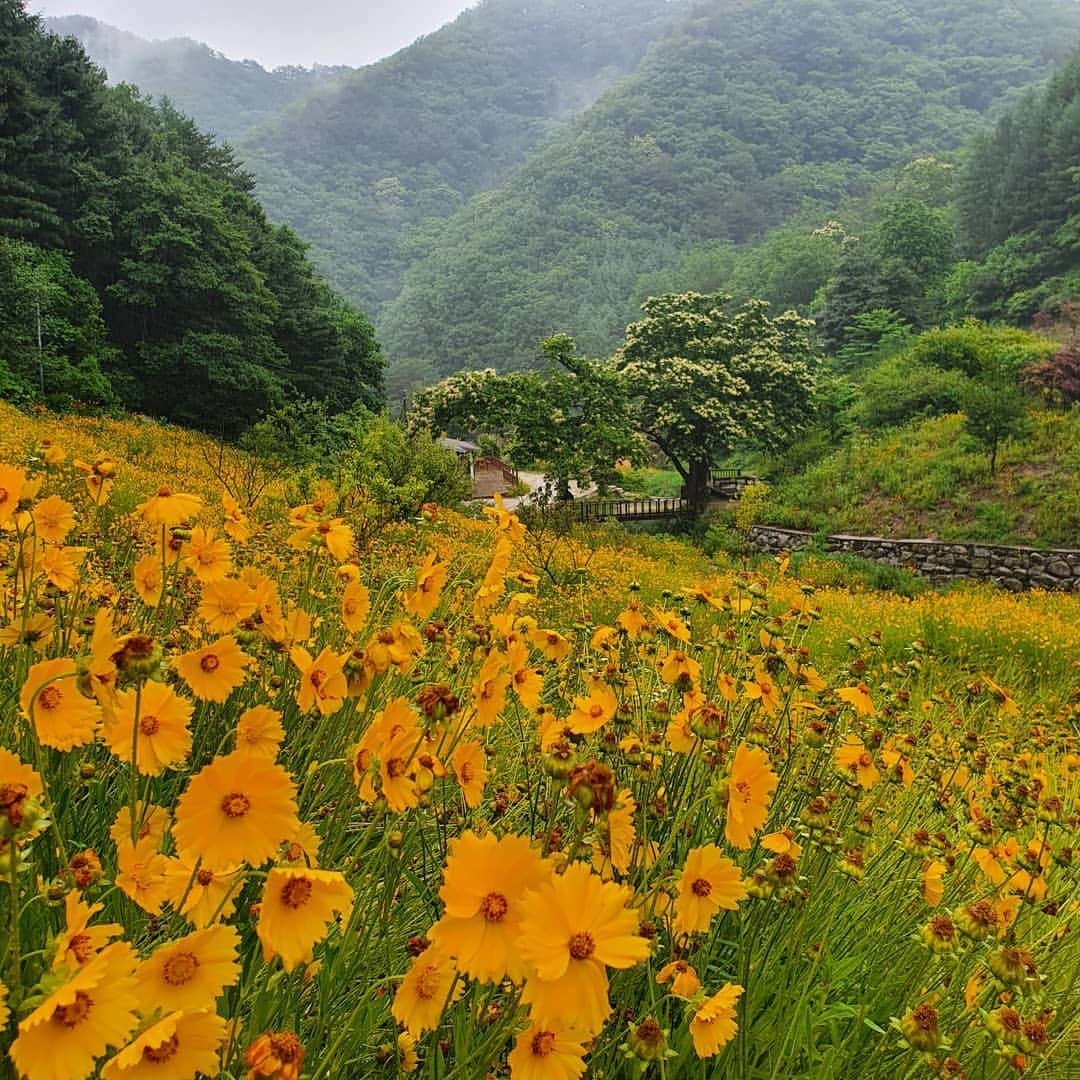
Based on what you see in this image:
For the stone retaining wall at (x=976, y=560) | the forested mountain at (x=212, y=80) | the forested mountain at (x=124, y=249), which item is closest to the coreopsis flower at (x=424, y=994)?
the stone retaining wall at (x=976, y=560)

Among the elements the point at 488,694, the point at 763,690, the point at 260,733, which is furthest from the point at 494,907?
the point at 763,690

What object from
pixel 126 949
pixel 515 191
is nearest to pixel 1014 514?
pixel 126 949

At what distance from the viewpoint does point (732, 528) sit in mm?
13484

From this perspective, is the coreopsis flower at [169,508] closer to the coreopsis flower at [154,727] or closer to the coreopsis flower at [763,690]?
the coreopsis flower at [154,727]

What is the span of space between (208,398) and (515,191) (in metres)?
46.9

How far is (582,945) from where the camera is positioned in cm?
50

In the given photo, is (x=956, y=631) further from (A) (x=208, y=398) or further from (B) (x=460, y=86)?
(B) (x=460, y=86)

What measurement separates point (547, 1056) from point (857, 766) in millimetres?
927

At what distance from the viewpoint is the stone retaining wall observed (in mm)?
9453

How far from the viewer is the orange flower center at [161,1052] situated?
1.49 ft

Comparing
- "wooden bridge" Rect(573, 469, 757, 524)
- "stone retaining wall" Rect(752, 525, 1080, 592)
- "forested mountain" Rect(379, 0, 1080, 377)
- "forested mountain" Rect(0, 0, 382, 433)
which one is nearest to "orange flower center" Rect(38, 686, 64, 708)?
"stone retaining wall" Rect(752, 525, 1080, 592)

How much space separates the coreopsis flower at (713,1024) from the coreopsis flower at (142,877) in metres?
0.54

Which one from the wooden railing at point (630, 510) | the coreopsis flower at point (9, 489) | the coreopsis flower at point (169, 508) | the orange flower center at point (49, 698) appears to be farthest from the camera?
the wooden railing at point (630, 510)

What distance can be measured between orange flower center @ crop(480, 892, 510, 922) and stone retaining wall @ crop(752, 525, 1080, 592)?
35.9ft
